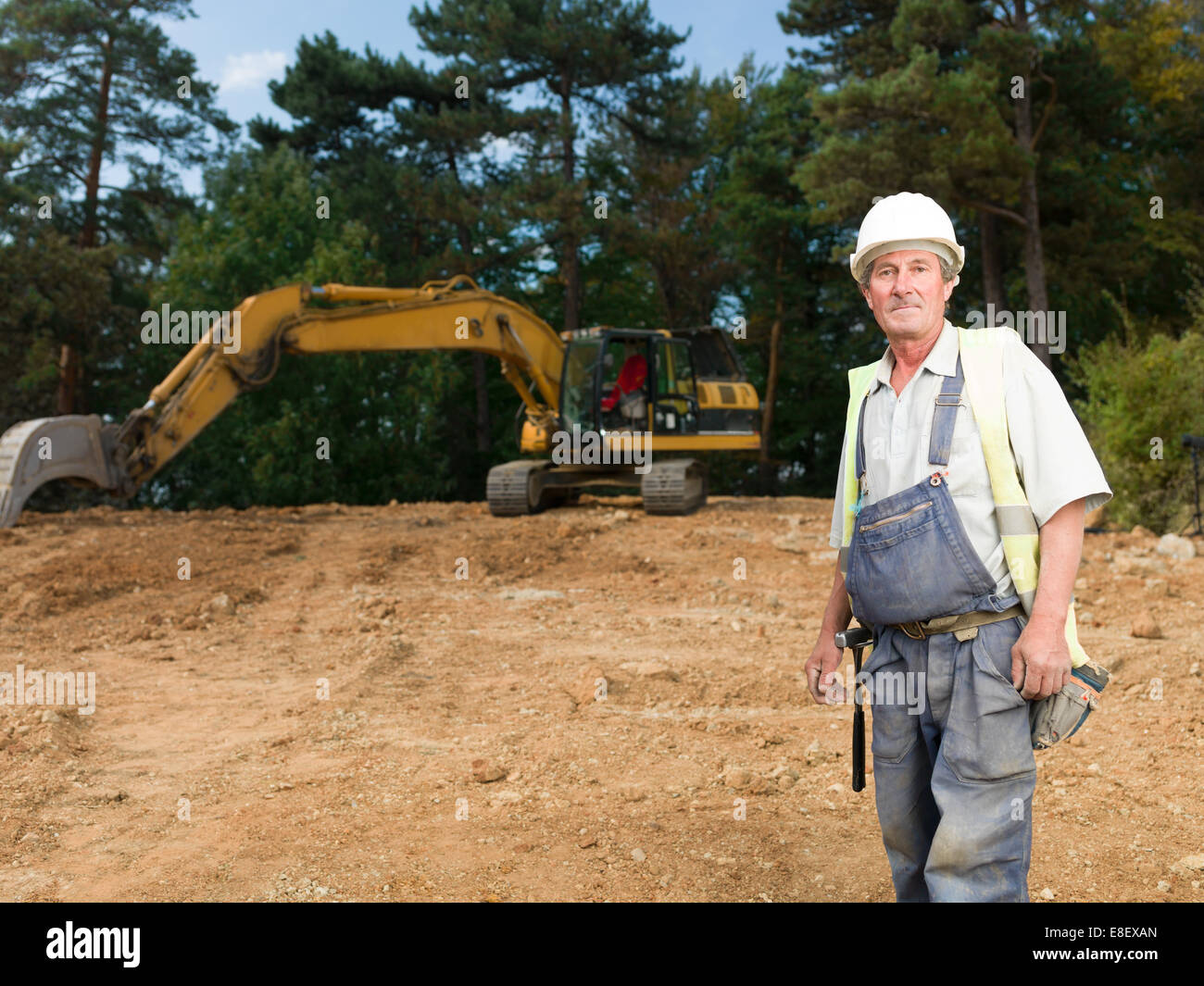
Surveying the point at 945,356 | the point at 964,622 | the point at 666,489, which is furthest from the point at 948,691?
the point at 666,489

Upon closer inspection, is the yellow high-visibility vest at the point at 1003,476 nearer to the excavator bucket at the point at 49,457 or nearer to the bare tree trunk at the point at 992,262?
the excavator bucket at the point at 49,457

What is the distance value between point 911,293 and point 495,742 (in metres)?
3.43

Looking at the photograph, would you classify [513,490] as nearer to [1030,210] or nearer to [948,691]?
[1030,210]

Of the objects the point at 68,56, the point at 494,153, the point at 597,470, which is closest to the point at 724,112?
the point at 494,153

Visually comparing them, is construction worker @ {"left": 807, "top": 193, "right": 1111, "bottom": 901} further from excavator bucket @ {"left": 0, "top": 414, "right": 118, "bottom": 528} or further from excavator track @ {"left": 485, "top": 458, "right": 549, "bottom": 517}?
excavator track @ {"left": 485, "top": 458, "right": 549, "bottom": 517}

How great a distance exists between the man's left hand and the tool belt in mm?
67

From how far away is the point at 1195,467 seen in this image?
433 inches

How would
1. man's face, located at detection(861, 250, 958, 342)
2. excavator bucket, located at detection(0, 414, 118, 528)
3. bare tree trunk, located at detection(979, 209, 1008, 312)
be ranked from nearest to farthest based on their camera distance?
man's face, located at detection(861, 250, 958, 342) → excavator bucket, located at detection(0, 414, 118, 528) → bare tree trunk, located at detection(979, 209, 1008, 312)

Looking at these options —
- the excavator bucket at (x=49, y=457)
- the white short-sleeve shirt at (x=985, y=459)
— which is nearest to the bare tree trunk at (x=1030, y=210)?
the excavator bucket at (x=49, y=457)

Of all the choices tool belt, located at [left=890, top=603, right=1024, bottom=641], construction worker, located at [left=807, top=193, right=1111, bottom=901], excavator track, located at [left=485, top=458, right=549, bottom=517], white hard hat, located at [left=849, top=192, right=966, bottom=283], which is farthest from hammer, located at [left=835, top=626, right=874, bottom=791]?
excavator track, located at [left=485, top=458, right=549, bottom=517]

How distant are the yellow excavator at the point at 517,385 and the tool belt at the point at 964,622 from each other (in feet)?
36.4

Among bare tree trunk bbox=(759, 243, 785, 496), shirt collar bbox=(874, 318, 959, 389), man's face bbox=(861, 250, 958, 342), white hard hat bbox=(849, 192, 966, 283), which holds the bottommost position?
shirt collar bbox=(874, 318, 959, 389)

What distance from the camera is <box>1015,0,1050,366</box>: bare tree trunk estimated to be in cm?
1878

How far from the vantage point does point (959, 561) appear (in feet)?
7.95
